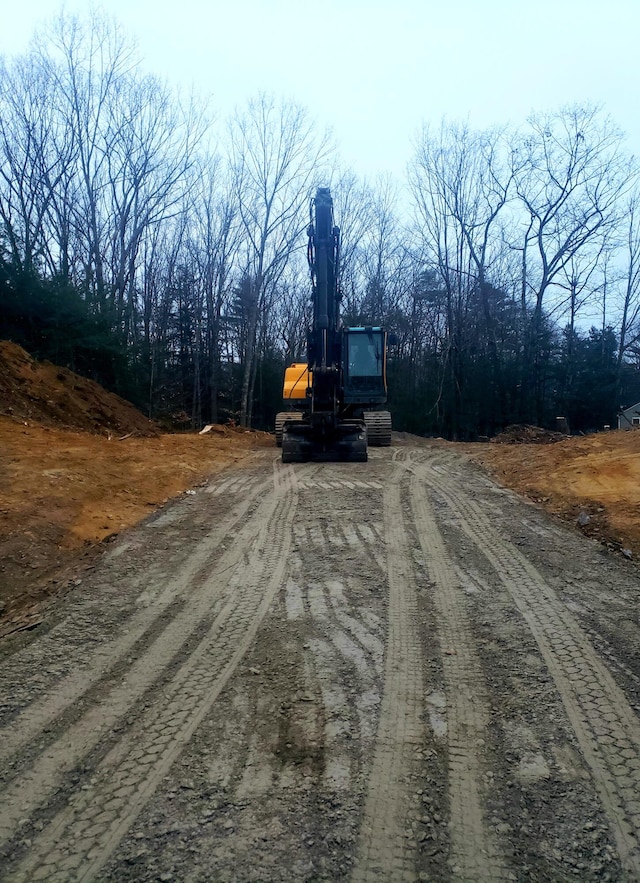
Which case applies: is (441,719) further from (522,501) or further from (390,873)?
(522,501)

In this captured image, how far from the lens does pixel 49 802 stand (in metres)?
3.11

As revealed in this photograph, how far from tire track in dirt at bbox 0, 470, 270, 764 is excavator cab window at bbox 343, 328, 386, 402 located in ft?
32.8

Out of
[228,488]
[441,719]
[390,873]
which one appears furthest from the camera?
[228,488]

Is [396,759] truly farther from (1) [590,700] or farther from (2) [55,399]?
(2) [55,399]

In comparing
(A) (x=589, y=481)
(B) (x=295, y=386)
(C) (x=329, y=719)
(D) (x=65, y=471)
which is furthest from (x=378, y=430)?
(C) (x=329, y=719)

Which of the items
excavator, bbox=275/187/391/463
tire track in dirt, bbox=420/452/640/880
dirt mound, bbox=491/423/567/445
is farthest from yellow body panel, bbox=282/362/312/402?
tire track in dirt, bbox=420/452/640/880

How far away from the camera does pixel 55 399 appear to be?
56.5 feet

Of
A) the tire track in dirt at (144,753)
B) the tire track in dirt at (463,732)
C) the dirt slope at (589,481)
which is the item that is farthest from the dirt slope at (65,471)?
the dirt slope at (589,481)

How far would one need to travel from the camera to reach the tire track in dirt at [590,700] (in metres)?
3.01

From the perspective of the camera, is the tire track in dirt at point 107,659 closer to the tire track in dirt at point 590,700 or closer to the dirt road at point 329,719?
the dirt road at point 329,719

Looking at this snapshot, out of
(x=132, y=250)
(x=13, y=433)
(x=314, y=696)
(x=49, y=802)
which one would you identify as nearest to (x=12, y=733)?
(x=49, y=802)

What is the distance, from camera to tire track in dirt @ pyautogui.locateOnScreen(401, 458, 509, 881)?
2738mm

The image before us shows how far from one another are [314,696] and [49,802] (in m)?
1.60

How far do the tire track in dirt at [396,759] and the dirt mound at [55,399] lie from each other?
41.9ft
